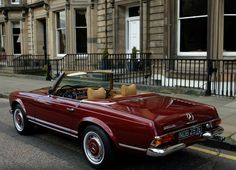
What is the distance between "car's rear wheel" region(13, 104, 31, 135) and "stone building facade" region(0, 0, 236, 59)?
23.4 feet

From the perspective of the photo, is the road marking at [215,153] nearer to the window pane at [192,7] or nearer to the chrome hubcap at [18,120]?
the chrome hubcap at [18,120]

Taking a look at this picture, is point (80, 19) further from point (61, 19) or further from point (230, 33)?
point (230, 33)

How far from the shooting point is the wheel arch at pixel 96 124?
14.9 ft

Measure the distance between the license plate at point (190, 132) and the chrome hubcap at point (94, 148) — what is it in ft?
3.53

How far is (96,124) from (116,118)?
1.35 ft

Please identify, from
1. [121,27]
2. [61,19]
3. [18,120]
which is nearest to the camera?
[18,120]

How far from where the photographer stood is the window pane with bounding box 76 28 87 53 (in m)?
18.8

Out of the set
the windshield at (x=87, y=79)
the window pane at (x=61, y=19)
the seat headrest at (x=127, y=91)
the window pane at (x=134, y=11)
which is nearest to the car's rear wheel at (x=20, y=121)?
the windshield at (x=87, y=79)

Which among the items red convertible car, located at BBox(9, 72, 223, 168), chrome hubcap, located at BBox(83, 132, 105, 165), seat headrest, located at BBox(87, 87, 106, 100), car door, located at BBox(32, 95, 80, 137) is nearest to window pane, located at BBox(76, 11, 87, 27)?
A: red convertible car, located at BBox(9, 72, 223, 168)

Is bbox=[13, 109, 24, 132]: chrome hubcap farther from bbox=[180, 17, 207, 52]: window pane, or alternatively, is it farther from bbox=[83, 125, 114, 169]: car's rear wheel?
bbox=[180, 17, 207, 52]: window pane

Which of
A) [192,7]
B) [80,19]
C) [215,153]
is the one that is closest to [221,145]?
[215,153]

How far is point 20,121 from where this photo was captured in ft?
22.8

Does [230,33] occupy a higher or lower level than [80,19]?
lower

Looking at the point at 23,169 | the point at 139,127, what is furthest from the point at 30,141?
the point at 139,127
